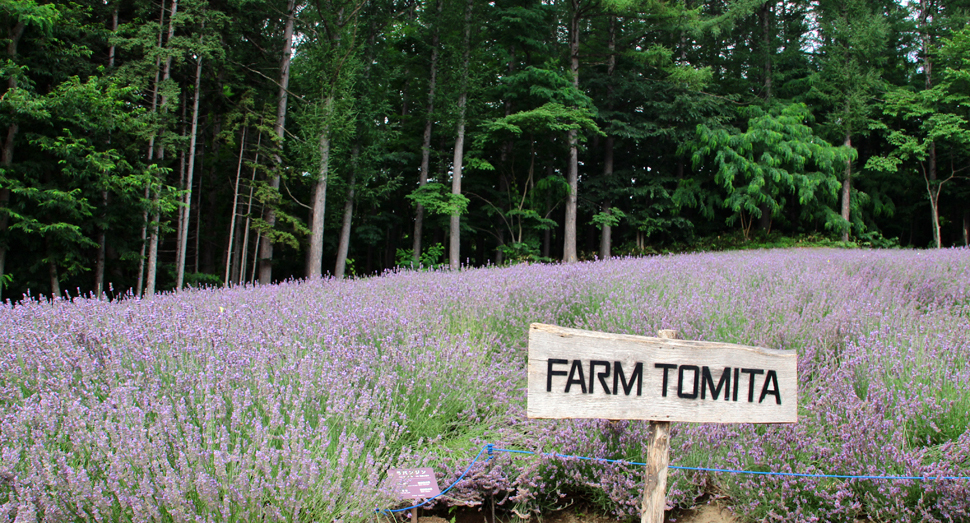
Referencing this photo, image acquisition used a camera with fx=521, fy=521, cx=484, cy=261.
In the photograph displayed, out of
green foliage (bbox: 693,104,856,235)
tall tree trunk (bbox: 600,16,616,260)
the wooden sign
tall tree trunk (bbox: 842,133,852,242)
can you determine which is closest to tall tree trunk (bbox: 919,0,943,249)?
tall tree trunk (bbox: 842,133,852,242)

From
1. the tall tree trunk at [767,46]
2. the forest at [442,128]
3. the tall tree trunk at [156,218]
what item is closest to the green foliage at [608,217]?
the forest at [442,128]

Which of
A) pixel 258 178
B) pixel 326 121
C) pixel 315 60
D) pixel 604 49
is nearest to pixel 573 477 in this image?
pixel 326 121

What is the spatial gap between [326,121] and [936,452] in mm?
14177

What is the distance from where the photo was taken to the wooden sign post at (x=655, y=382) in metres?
1.78

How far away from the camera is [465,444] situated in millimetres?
2580

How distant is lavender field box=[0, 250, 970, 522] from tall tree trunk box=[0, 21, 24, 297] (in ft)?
33.7

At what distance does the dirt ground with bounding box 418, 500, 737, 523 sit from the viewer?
2.32 metres

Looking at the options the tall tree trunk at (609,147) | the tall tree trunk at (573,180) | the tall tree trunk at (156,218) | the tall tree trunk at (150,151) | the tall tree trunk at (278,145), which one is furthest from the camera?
the tall tree trunk at (609,147)

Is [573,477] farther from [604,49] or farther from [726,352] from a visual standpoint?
[604,49]

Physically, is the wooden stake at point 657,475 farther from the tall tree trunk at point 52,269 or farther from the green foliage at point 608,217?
the green foliage at point 608,217

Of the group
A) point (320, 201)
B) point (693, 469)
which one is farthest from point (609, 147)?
point (693, 469)

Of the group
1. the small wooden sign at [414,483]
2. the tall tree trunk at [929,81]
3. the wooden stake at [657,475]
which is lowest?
the small wooden sign at [414,483]

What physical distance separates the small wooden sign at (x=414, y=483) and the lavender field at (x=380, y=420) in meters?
0.07

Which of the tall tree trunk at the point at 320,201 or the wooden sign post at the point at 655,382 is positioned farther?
the tall tree trunk at the point at 320,201
